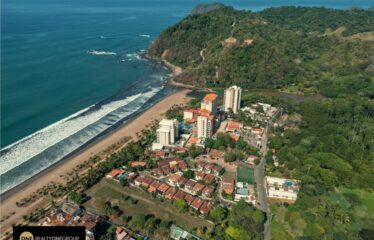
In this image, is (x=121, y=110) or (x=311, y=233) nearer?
(x=311, y=233)

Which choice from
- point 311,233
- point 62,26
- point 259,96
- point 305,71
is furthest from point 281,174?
point 62,26

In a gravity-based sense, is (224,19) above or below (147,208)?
above

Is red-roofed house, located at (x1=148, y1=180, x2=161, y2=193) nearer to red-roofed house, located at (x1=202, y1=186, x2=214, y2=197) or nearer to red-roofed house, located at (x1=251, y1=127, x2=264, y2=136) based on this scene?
red-roofed house, located at (x1=202, y1=186, x2=214, y2=197)

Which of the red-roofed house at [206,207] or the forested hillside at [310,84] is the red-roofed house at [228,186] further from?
the forested hillside at [310,84]

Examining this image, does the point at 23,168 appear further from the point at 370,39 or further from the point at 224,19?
the point at 370,39

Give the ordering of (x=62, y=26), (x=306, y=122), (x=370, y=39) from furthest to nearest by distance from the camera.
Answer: (x=62, y=26)
(x=370, y=39)
(x=306, y=122)

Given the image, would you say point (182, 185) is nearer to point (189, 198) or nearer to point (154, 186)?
point (189, 198)

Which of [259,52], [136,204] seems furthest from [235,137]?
[259,52]
